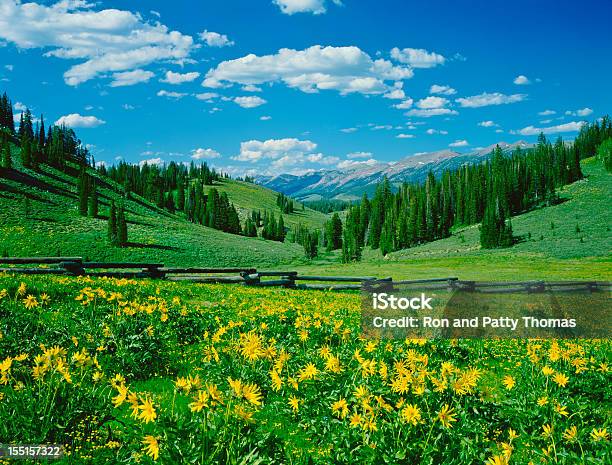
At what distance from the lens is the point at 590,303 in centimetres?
2097

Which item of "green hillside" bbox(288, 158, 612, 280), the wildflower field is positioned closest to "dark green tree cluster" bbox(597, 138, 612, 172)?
"green hillside" bbox(288, 158, 612, 280)

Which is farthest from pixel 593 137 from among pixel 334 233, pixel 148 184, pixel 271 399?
pixel 271 399

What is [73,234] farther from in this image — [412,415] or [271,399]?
[412,415]

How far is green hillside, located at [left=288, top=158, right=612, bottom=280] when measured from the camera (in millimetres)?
50875

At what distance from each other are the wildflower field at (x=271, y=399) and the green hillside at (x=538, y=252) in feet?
129

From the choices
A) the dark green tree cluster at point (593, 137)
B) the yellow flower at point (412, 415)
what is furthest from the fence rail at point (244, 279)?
the dark green tree cluster at point (593, 137)

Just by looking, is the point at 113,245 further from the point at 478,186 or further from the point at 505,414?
the point at 478,186

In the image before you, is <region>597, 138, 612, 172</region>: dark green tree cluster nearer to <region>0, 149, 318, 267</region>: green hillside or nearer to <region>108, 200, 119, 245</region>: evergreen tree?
<region>0, 149, 318, 267</region>: green hillside

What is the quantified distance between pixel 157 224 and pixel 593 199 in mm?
103124

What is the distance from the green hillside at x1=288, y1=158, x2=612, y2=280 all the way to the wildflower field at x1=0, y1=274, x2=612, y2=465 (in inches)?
1544

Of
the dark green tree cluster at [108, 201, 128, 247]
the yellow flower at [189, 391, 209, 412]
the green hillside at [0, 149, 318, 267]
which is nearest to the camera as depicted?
the yellow flower at [189, 391, 209, 412]

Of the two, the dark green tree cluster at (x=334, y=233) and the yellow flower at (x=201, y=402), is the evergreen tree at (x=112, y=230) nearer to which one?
the yellow flower at (x=201, y=402)

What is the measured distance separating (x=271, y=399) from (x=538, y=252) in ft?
240

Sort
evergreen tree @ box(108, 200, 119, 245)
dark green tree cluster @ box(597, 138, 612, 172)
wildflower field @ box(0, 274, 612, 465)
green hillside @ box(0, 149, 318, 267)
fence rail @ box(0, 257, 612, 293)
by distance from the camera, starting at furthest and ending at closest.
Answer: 1. dark green tree cluster @ box(597, 138, 612, 172)
2. evergreen tree @ box(108, 200, 119, 245)
3. green hillside @ box(0, 149, 318, 267)
4. fence rail @ box(0, 257, 612, 293)
5. wildflower field @ box(0, 274, 612, 465)
